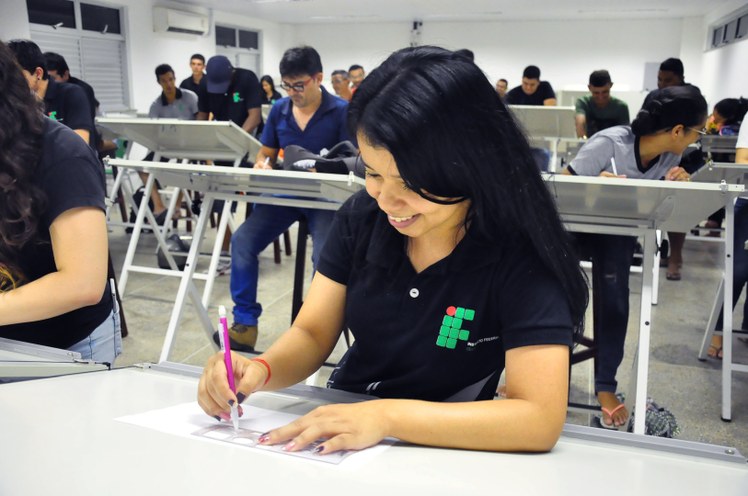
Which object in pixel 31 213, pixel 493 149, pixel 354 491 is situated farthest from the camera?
pixel 31 213

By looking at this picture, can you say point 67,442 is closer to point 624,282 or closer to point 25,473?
point 25,473

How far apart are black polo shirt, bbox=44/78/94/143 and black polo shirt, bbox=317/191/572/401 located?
8.99 ft

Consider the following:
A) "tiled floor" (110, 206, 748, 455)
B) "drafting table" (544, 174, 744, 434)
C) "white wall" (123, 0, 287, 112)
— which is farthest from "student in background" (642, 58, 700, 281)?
"white wall" (123, 0, 287, 112)

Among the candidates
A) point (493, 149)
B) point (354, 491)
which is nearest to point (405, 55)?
point (493, 149)

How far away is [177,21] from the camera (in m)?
9.74

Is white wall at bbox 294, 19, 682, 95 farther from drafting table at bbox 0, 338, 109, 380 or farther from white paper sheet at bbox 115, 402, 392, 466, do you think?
white paper sheet at bbox 115, 402, 392, 466

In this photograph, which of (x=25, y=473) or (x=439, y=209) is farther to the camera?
(x=439, y=209)

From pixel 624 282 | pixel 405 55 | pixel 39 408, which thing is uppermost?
pixel 405 55

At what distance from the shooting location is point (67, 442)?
28.5 inches

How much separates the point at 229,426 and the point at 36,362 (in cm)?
38

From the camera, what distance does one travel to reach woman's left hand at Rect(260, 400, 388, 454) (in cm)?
73

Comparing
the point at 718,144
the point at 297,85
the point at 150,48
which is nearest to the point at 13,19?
the point at 150,48

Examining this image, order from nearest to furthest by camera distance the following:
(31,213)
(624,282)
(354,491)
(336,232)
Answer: (354,491)
(336,232)
(31,213)
(624,282)

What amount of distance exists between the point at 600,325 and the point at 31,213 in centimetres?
183
